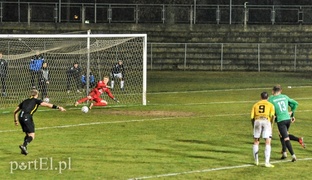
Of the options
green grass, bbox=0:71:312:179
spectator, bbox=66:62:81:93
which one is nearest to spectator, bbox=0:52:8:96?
spectator, bbox=66:62:81:93

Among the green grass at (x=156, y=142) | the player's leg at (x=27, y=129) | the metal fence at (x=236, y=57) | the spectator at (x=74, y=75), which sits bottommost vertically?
the green grass at (x=156, y=142)

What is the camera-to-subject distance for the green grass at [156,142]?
2014 centimetres

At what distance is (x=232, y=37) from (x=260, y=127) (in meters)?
42.8

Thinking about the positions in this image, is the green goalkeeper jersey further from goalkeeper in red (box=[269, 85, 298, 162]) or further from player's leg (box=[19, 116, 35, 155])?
player's leg (box=[19, 116, 35, 155])

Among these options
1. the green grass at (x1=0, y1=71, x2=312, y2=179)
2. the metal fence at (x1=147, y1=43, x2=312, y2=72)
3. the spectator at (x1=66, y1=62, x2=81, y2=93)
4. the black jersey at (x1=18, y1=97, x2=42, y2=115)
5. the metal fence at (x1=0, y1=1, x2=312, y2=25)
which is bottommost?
the green grass at (x1=0, y1=71, x2=312, y2=179)

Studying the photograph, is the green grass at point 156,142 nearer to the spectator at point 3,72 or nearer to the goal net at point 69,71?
the goal net at point 69,71

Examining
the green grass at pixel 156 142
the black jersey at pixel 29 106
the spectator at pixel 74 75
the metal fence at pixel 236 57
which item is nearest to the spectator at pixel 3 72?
the spectator at pixel 74 75

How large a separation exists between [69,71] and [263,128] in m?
24.6

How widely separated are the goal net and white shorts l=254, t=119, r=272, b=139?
50.9ft

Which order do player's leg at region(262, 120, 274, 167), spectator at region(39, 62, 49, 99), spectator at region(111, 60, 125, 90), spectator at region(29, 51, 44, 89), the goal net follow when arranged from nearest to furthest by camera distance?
player's leg at region(262, 120, 274, 167), the goal net, spectator at region(39, 62, 49, 99), spectator at region(29, 51, 44, 89), spectator at region(111, 60, 125, 90)

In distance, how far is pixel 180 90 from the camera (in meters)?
47.2

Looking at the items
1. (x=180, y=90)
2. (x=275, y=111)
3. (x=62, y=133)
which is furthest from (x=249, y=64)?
(x=275, y=111)

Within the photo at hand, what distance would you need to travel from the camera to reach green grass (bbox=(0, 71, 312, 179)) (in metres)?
20.1

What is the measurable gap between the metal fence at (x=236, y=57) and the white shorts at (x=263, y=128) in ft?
132
